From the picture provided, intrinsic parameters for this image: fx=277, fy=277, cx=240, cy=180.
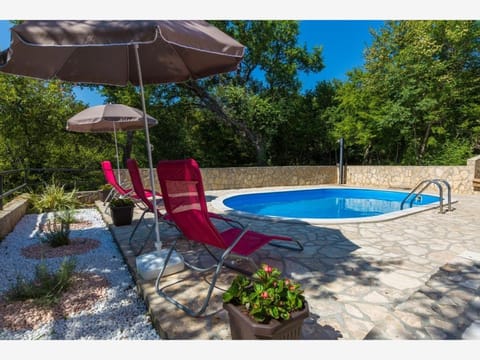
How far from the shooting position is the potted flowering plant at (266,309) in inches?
56.6

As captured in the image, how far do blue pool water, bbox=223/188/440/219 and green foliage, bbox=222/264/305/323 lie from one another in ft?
19.4

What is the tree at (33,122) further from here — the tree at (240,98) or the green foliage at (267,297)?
the green foliage at (267,297)

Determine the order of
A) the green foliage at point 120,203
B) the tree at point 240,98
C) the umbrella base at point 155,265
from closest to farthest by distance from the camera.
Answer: the umbrella base at point 155,265, the green foliage at point 120,203, the tree at point 240,98

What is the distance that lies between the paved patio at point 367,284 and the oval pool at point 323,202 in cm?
337

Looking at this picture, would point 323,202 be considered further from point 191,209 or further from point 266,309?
point 266,309

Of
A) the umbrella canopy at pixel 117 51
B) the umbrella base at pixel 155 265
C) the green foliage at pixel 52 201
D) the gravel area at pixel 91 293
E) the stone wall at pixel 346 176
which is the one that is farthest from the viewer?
the stone wall at pixel 346 176

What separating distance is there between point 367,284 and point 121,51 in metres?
3.93

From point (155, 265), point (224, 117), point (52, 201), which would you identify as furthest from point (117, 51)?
point (224, 117)

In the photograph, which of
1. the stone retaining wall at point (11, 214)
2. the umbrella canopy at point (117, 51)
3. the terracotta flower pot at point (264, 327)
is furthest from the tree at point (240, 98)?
the terracotta flower pot at point (264, 327)

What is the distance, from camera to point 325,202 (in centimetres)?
976

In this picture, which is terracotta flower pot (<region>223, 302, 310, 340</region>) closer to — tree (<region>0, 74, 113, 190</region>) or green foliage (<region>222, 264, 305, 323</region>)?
green foliage (<region>222, 264, 305, 323</region>)

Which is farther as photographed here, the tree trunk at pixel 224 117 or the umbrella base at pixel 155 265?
the tree trunk at pixel 224 117

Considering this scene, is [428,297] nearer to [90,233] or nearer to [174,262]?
[174,262]
